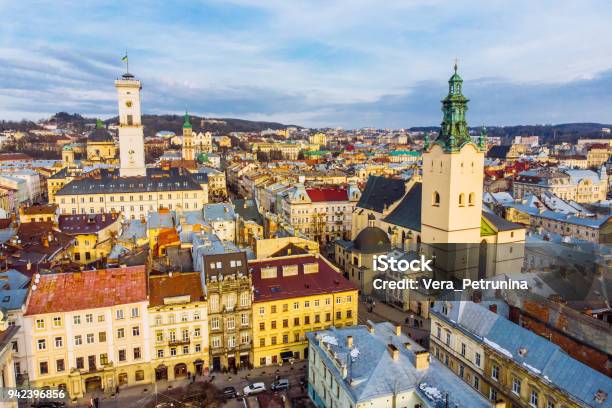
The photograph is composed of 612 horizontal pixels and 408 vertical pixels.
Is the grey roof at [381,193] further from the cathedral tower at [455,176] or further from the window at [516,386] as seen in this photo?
the window at [516,386]

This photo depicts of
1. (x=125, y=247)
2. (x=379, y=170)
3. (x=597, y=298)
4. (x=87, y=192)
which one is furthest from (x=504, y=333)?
(x=379, y=170)

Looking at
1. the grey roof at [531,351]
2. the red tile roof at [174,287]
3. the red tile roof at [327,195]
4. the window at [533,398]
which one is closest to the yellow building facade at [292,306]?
the red tile roof at [174,287]

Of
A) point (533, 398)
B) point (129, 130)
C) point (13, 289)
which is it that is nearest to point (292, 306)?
point (533, 398)

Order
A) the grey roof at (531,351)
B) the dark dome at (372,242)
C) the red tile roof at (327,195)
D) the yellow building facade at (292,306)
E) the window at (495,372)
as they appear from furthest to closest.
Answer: the red tile roof at (327,195), the dark dome at (372,242), the yellow building facade at (292,306), the window at (495,372), the grey roof at (531,351)

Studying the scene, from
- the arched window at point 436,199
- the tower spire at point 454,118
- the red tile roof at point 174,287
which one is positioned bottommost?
the red tile roof at point 174,287

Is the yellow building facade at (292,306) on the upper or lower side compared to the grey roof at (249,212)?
lower

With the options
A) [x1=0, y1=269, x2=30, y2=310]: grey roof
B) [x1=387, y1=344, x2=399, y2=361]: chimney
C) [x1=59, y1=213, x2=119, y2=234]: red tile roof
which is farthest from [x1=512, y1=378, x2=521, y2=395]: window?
[x1=59, y1=213, x2=119, y2=234]: red tile roof

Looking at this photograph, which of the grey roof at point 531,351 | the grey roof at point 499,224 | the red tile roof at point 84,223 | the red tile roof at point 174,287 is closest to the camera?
the grey roof at point 531,351
